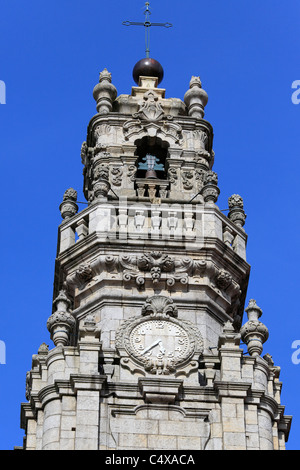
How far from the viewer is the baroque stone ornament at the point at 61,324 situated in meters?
42.7

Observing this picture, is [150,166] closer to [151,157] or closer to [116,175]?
[151,157]

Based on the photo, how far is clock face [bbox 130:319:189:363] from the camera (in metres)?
42.5

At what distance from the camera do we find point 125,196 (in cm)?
4778

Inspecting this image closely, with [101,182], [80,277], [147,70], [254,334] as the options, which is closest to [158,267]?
[80,277]

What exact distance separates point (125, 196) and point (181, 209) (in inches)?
77.0

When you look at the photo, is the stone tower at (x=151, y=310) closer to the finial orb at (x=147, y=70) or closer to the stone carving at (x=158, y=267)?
the stone carving at (x=158, y=267)

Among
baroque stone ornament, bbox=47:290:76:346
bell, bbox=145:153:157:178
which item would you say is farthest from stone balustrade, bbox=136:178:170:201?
baroque stone ornament, bbox=47:290:76:346

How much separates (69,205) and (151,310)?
638 centimetres

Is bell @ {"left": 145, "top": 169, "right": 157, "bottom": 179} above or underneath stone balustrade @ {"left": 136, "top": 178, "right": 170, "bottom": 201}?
above

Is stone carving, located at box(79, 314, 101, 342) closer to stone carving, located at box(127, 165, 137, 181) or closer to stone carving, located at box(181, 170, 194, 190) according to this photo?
stone carving, located at box(127, 165, 137, 181)

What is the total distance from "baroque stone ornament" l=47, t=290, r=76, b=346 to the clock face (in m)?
1.60

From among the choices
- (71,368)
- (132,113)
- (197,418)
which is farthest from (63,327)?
(132,113)
